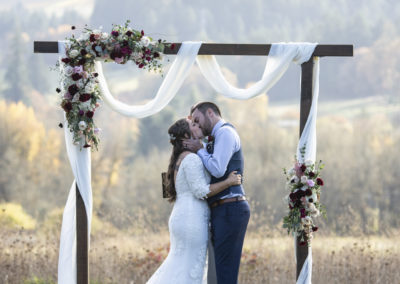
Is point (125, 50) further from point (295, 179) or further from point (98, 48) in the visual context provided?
point (295, 179)

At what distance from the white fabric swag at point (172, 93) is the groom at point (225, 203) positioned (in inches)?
26.8

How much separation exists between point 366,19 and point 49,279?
25749 millimetres

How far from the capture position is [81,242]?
255 inches

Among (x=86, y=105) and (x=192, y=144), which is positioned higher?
(x=86, y=105)

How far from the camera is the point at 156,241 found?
12.3m

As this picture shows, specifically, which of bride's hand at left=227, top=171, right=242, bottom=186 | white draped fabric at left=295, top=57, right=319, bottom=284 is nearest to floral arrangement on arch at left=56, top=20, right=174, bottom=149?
bride's hand at left=227, top=171, right=242, bottom=186

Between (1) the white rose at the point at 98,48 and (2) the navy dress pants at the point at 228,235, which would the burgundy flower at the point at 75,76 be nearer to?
(1) the white rose at the point at 98,48

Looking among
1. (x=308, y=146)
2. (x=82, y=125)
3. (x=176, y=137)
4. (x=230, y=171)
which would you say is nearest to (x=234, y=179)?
(x=230, y=171)

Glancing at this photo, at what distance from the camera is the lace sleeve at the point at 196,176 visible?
5.75 m

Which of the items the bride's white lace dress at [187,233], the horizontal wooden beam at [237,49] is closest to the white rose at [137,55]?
the horizontal wooden beam at [237,49]

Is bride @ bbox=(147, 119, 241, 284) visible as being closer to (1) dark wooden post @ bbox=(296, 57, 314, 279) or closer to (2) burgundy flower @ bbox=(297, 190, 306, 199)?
(2) burgundy flower @ bbox=(297, 190, 306, 199)

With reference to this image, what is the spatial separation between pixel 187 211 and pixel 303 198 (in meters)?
1.20

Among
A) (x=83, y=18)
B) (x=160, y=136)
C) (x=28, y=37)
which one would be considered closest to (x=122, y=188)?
(x=160, y=136)

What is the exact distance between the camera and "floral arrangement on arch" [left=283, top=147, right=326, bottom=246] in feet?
20.4
